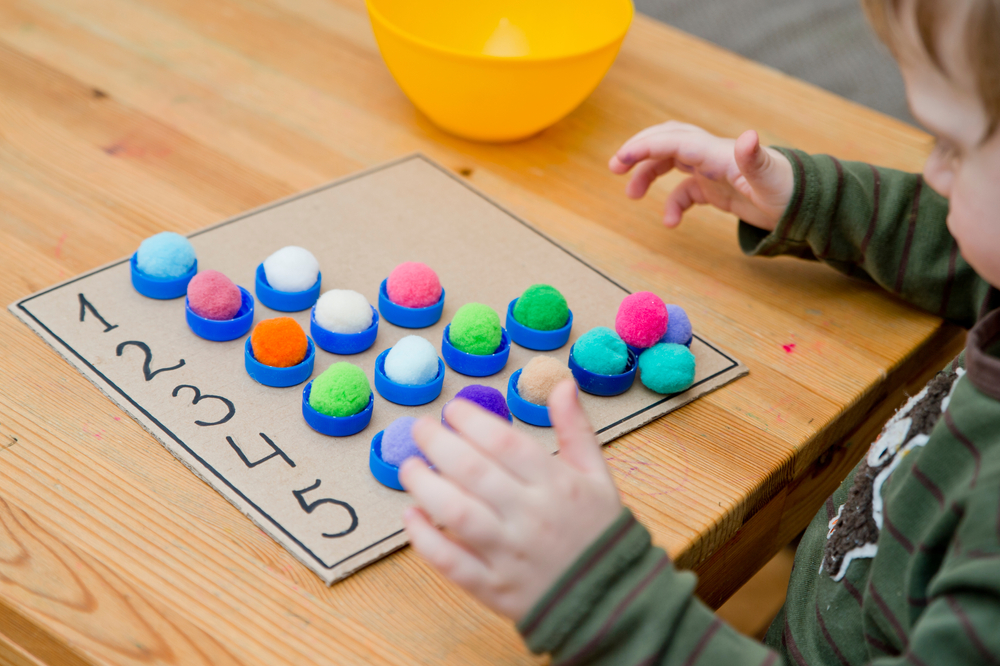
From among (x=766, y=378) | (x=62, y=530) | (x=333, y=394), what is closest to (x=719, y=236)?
(x=766, y=378)

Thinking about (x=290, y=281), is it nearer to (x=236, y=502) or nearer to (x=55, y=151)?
(x=236, y=502)

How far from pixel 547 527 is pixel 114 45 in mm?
859

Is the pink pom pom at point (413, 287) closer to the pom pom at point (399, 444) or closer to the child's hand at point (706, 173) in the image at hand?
the pom pom at point (399, 444)

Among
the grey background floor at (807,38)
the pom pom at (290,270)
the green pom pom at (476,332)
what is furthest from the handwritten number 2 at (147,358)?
the grey background floor at (807,38)

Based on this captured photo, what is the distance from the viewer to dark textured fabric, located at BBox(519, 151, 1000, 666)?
45cm

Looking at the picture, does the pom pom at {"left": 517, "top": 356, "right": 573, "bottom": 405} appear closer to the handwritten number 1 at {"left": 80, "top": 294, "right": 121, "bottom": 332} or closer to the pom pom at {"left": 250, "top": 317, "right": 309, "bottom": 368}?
the pom pom at {"left": 250, "top": 317, "right": 309, "bottom": 368}

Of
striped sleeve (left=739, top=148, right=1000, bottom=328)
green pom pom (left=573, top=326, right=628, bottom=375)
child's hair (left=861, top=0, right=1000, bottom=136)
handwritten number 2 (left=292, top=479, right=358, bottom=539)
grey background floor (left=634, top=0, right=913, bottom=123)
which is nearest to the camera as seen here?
child's hair (left=861, top=0, right=1000, bottom=136)

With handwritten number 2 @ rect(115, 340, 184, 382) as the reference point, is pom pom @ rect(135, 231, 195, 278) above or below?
above

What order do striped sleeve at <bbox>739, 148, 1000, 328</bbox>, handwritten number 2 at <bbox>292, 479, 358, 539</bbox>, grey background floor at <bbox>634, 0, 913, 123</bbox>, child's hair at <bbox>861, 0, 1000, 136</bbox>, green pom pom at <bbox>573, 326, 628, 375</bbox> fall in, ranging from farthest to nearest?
grey background floor at <bbox>634, 0, 913, 123</bbox>
striped sleeve at <bbox>739, 148, 1000, 328</bbox>
green pom pom at <bbox>573, 326, 628, 375</bbox>
handwritten number 2 at <bbox>292, 479, 358, 539</bbox>
child's hair at <bbox>861, 0, 1000, 136</bbox>

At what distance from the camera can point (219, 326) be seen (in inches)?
26.2

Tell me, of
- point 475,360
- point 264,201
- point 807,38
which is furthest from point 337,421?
point 807,38

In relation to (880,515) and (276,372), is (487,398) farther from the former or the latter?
(880,515)

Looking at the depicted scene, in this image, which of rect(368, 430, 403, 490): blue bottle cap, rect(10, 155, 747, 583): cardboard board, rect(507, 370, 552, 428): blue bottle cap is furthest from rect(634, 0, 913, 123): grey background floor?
rect(368, 430, 403, 490): blue bottle cap

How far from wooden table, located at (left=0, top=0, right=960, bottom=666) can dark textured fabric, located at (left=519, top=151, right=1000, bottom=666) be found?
60 millimetres
